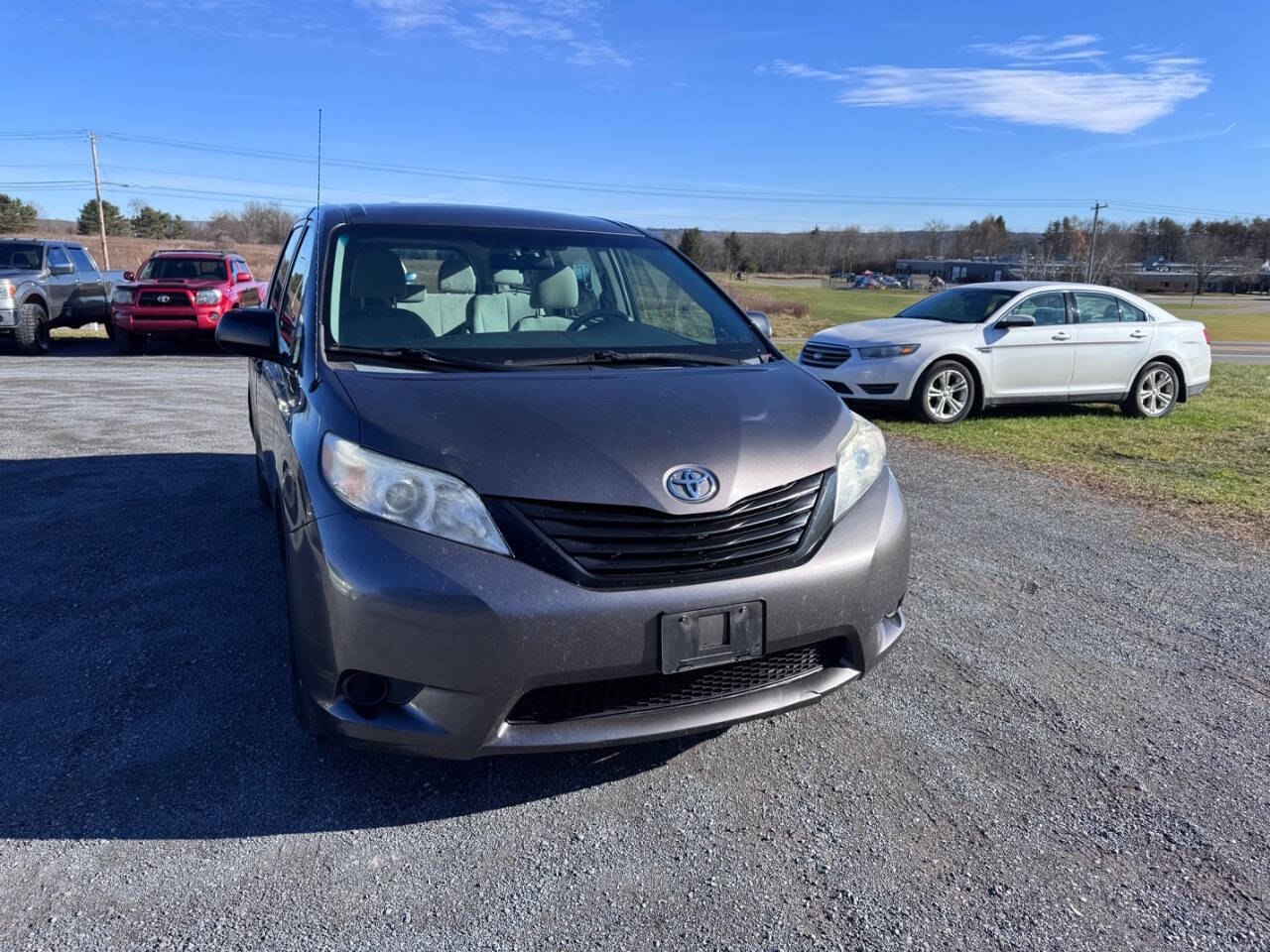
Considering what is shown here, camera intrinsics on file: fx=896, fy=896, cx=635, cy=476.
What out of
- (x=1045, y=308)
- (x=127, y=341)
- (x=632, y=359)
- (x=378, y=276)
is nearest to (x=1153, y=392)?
(x=1045, y=308)

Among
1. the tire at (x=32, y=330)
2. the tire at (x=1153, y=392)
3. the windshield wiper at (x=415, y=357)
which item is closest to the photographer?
the windshield wiper at (x=415, y=357)

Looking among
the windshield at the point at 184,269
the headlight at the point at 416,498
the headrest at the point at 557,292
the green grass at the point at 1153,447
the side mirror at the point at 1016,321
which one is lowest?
the green grass at the point at 1153,447

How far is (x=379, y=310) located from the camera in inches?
133

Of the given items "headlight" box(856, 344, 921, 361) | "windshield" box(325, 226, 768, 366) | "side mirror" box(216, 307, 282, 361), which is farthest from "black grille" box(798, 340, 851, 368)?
"side mirror" box(216, 307, 282, 361)

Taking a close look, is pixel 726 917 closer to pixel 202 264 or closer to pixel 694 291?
pixel 694 291

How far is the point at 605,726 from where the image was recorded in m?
2.48

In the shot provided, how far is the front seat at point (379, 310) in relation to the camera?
3246mm

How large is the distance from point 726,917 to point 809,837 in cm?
42

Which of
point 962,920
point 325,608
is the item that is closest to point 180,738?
point 325,608

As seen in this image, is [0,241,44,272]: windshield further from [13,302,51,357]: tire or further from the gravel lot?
the gravel lot

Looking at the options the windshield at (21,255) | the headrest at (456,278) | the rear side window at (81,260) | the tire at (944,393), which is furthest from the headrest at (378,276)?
the rear side window at (81,260)

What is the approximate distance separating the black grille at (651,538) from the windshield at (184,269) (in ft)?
54.4

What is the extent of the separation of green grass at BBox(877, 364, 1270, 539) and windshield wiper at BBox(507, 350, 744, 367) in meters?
4.36

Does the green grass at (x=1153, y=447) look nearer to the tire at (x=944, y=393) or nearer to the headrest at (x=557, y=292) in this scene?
the tire at (x=944, y=393)
